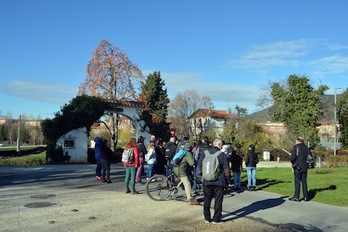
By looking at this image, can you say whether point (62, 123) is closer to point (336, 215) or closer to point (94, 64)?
point (94, 64)

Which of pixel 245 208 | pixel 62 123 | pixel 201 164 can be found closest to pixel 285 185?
pixel 245 208

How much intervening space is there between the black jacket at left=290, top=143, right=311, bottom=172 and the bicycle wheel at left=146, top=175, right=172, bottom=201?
12.6 ft

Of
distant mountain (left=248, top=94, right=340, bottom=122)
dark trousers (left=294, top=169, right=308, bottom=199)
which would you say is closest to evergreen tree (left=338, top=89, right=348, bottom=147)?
distant mountain (left=248, top=94, right=340, bottom=122)

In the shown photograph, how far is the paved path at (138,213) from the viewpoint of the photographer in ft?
25.7

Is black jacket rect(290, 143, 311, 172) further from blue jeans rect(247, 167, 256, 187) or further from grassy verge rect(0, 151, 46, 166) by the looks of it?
grassy verge rect(0, 151, 46, 166)

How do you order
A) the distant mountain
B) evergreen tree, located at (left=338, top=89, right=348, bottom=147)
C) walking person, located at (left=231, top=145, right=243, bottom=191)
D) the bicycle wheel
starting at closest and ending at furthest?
1. the bicycle wheel
2. walking person, located at (left=231, top=145, right=243, bottom=191)
3. evergreen tree, located at (left=338, top=89, right=348, bottom=147)
4. the distant mountain

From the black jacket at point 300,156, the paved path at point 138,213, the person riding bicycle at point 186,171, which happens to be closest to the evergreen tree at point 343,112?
the paved path at point 138,213

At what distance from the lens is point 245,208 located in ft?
33.8

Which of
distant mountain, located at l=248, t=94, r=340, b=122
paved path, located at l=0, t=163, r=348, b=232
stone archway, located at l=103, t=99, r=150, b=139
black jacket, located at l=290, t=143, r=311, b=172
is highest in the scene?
distant mountain, located at l=248, t=94, r=340, b=122

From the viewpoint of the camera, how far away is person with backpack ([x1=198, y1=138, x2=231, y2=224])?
8.23 meters

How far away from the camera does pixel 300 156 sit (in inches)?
458

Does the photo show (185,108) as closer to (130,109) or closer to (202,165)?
(130,109)

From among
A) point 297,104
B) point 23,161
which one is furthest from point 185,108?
point 23,161

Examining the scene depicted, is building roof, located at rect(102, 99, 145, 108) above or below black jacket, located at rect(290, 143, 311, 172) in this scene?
above
